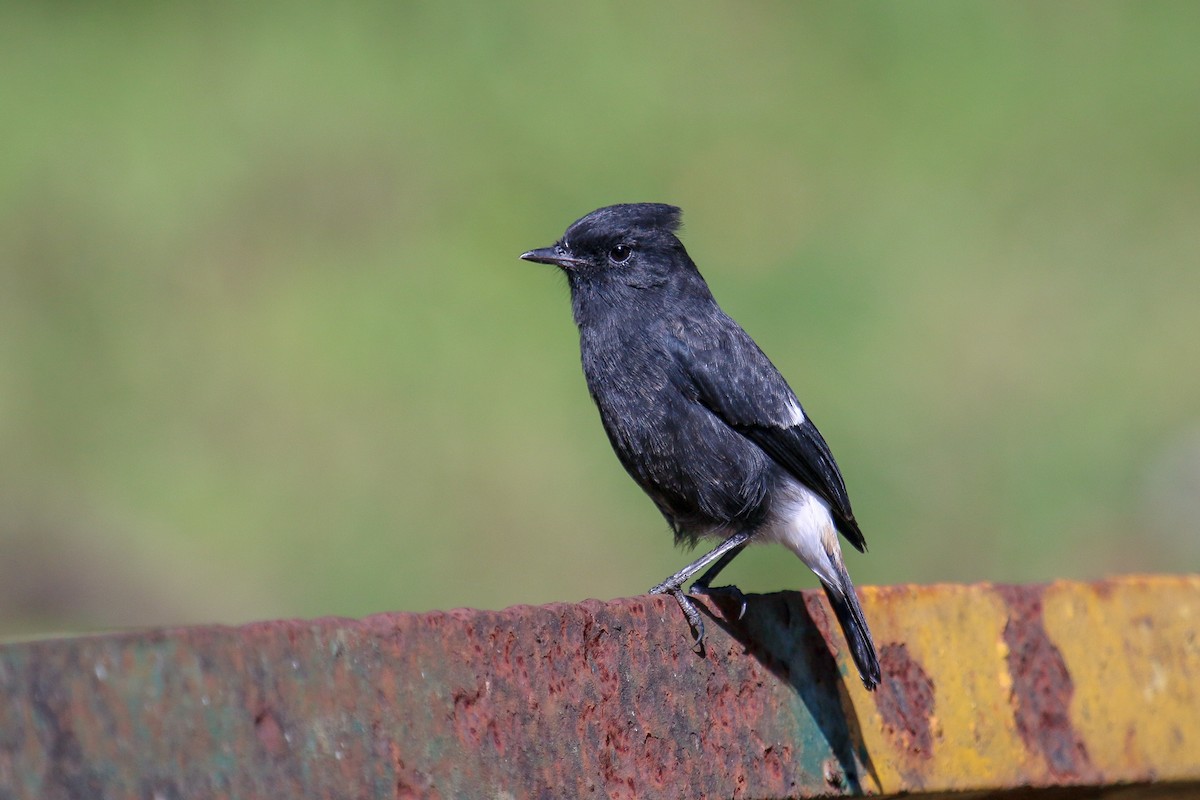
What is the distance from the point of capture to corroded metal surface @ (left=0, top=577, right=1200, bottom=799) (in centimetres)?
189

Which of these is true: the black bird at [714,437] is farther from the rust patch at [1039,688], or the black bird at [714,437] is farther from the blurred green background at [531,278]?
the blurred green background at [531,278]

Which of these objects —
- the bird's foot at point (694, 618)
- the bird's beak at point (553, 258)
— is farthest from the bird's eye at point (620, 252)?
the bird's foot at point (694, 618)

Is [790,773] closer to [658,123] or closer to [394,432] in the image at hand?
[394,432]

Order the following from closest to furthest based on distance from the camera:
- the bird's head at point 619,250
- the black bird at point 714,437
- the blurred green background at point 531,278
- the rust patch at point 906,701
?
the rust patch at point 906,701 < the black bird at point 714,437 < the bird's head at point 619,250 < the blurred green background at point 531,278

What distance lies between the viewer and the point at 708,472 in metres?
4.56

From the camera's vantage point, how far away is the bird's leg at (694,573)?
2.93 metres

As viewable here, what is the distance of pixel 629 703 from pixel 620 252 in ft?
8.63

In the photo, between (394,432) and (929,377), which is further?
(929,377)

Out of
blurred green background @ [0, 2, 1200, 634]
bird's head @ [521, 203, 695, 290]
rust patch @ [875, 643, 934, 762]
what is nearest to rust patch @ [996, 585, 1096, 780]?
rust patch @ [875, 643, 934, 762]

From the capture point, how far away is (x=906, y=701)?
324 cm

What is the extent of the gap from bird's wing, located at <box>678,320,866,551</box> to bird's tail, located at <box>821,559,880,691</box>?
1.01m

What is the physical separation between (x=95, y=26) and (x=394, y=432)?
9.17 feet

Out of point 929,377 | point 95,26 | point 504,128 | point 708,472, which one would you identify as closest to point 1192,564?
point 929,377

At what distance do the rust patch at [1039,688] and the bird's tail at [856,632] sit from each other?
0.30m
